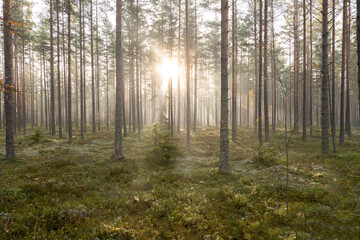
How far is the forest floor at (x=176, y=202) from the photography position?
4.22m

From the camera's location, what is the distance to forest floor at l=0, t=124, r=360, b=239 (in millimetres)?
4219

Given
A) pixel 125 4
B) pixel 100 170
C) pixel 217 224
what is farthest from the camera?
pixel 125 4

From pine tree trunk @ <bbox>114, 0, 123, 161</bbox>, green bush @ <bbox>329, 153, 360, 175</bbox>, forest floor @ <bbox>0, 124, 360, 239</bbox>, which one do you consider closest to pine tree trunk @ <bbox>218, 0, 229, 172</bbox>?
forest floor @ <bbox>0, 124, 360, 239</bbox>

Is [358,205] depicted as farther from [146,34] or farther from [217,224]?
[146,34]

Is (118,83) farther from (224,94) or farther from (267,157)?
(267,157)

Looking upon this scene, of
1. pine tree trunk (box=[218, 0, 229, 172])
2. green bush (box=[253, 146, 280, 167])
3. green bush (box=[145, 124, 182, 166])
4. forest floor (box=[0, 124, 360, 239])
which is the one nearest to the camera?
forest floor (box=[0, 124, 360, 239])

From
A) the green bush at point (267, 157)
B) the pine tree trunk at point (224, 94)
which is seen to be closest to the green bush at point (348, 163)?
the green bush at point (267, 157)

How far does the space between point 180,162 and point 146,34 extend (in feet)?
60.3

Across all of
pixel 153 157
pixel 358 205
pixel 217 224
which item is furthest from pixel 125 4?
pixel 358 205

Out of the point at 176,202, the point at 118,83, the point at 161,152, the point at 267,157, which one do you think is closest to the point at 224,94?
the point at 267,157

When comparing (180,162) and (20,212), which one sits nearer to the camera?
(20,212)

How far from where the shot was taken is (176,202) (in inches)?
226

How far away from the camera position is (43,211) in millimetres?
4699

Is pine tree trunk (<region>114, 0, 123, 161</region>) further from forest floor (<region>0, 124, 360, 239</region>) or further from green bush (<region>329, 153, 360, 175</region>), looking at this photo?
green bush (<region>329, 153, 360, 175</region>)
